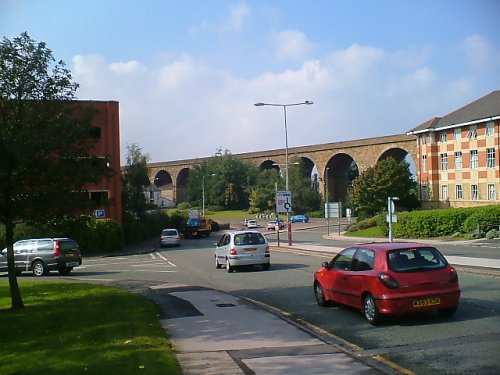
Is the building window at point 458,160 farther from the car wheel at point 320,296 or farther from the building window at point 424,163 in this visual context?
the car wheel at point 320,296

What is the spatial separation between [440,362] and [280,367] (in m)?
1.98

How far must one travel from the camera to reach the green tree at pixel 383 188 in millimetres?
68500

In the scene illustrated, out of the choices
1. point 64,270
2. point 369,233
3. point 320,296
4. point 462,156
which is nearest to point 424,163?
point 462,156

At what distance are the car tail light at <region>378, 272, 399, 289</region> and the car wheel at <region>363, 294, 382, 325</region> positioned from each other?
42cm

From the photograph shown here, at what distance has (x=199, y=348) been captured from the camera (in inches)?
338

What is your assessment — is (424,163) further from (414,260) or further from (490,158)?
(414,260)

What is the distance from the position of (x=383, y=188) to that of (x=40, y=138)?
5935 cm

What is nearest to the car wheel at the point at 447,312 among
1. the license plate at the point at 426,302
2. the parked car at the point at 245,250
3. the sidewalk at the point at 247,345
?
the license plate at the point at 426,302

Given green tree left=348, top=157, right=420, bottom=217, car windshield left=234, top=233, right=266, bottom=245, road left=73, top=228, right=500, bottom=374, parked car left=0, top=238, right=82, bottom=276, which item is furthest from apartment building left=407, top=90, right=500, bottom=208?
road left=73, top=228, right=500, bottom=374

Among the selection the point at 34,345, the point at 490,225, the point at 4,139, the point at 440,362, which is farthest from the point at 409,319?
the point at 490,225

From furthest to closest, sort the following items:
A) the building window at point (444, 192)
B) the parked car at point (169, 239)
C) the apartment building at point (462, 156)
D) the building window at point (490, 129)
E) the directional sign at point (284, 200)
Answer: the building window at point (444, 192) → the apartment building at point (462, 156) → the building window at point (490, 129) → the parked car at point (169, 239) → the directional sign at point (284, 200)

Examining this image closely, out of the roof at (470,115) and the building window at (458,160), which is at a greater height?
the roof at (470,115)

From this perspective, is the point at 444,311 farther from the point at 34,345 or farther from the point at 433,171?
the point at 433,171

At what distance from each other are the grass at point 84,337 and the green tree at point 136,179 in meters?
44.7
